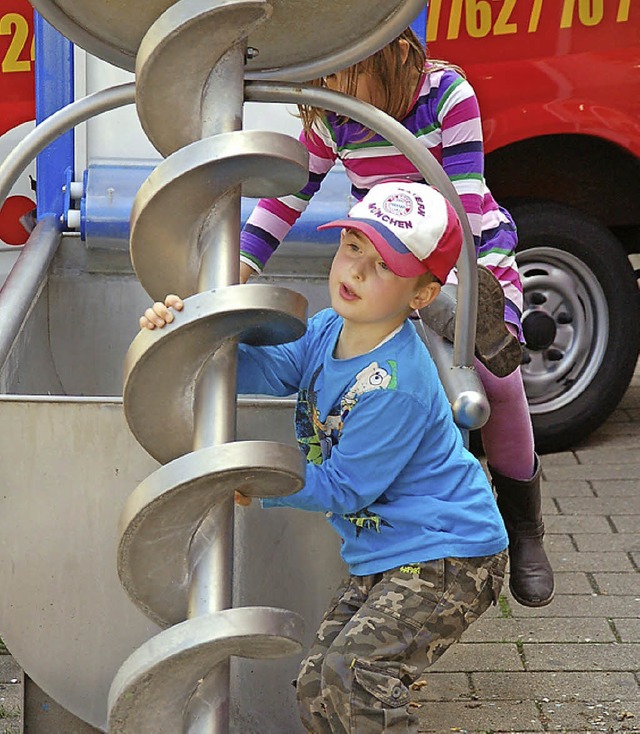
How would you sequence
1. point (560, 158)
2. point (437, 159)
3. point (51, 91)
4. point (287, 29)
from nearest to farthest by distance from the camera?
1. point (287, 29)
2. point (437, 159)
3. point (51, 91)
4. point (560, 158)

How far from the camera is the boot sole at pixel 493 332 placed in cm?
260

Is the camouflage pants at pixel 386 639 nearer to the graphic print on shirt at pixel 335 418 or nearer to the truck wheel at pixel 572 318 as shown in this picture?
the graphic print on shirt at pixel 335 418

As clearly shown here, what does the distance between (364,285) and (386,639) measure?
0.56 meters

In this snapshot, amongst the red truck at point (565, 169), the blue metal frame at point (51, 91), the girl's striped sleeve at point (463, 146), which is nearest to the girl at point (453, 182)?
the girl's striped sleeve at point (463, 146)

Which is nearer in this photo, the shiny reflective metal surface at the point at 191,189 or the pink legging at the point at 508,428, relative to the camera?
the shiny reflective metal surface at the point at 191,189

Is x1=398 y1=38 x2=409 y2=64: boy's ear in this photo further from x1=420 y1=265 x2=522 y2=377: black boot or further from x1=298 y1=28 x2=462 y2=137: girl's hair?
x1=420 y1=265 x2=522 y2=377: black boot

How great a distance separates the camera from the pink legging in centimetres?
284

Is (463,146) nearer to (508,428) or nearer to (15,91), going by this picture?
(508,428)

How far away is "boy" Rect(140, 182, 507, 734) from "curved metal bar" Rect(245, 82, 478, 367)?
0.04 metres

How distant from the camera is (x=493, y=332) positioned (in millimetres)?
2641

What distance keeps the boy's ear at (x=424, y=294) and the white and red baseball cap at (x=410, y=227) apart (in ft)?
0.05

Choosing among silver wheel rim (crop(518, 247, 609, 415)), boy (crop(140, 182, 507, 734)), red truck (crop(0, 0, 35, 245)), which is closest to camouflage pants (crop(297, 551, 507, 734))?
boy (crop(140, 182, 507, 734))

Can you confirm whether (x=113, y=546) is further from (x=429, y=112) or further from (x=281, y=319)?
(x=429, y=112)

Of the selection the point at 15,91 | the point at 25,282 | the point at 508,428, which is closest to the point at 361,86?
the point at 508,428
